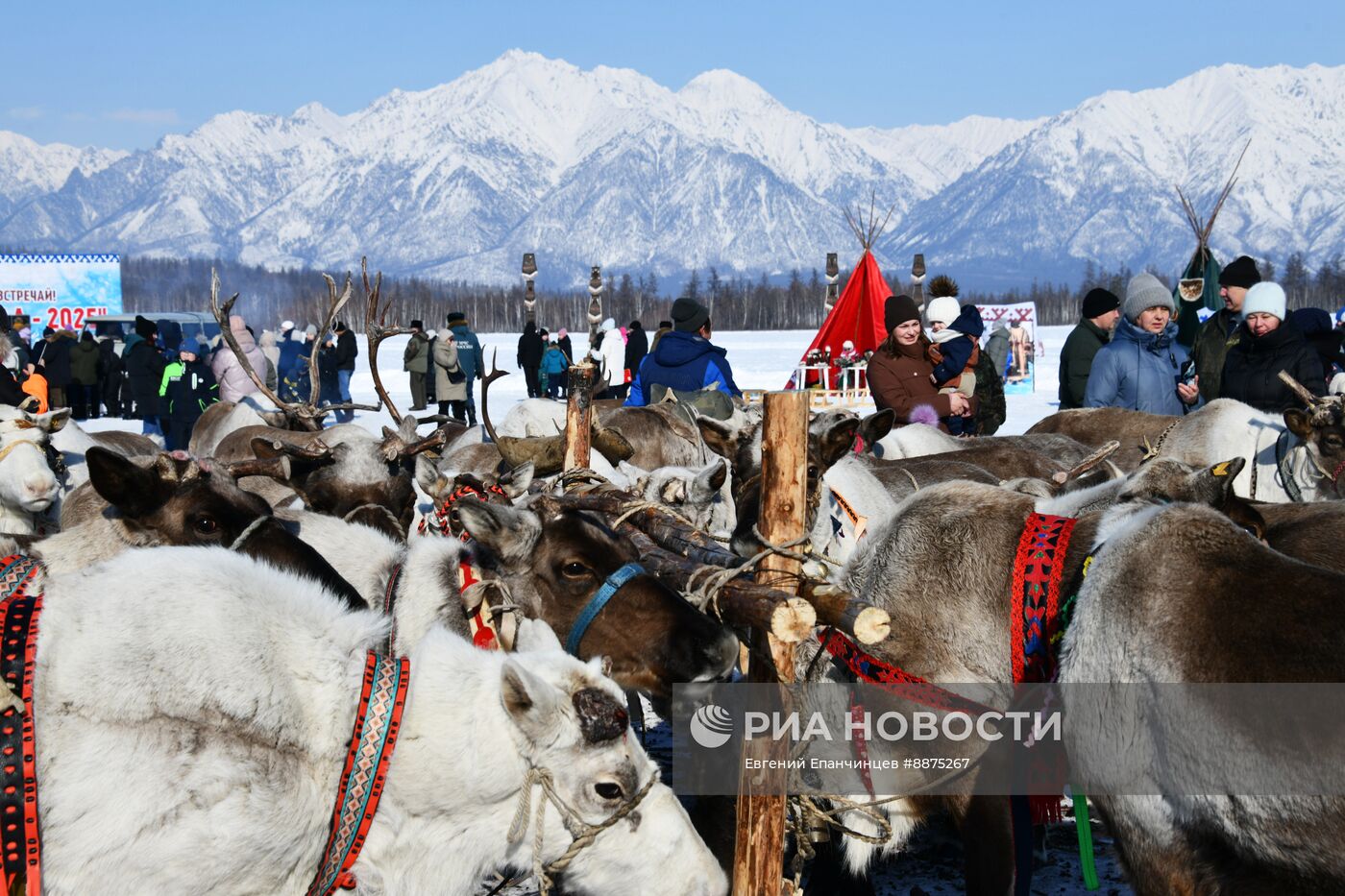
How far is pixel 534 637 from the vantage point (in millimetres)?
3688

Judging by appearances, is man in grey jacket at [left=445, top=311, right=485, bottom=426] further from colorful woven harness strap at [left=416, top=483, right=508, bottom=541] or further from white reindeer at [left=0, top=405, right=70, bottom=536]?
colorful woven harness strap at [left=416, top=483, right=508, bottom=541]

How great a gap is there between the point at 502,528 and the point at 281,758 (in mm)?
1217

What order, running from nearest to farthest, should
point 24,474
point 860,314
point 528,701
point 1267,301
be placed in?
point 528,701 < point 24,474 < point 1267,301 < point 860,314

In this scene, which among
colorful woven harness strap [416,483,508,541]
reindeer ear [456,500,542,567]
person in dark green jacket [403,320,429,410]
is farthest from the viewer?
person in dark green jacket [403,320,429,410]

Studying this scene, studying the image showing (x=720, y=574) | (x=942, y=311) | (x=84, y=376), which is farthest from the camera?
(x=84, y=376)

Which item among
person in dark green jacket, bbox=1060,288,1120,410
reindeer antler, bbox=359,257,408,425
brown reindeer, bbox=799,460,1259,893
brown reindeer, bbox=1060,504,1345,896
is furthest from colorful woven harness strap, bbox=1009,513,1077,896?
reindeer antler, bbox=359,257,408,425

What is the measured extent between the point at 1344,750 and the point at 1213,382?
20.7 ft

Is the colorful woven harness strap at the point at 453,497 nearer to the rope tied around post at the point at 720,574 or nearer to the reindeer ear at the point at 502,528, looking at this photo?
the reindeer ear at the point at 502,528

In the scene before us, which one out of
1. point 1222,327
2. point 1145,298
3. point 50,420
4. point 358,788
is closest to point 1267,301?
point 1145,298

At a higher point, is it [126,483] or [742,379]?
[126,483]

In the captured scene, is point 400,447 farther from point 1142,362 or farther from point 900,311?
point 1142,362

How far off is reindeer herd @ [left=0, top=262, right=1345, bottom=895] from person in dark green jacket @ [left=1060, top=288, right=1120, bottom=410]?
475cm

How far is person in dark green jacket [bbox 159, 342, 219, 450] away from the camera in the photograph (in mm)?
15844

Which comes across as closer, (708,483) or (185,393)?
(708,483)
